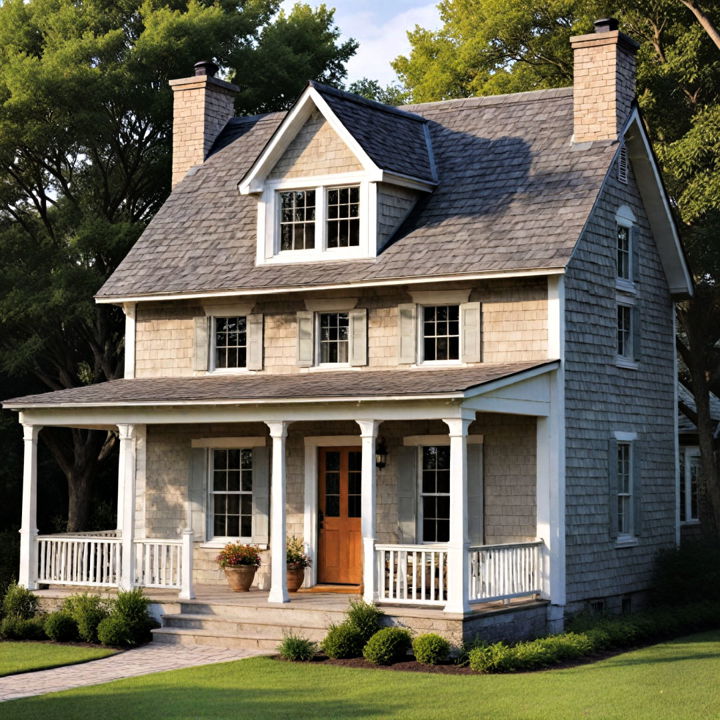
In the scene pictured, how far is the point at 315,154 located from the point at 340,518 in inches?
242

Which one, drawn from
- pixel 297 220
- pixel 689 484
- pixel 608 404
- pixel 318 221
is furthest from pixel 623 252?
pixel 689 484

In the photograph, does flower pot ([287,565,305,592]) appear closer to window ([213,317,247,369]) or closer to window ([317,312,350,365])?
window ([317,312,350,365])

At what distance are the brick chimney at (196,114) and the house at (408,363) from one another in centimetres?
158

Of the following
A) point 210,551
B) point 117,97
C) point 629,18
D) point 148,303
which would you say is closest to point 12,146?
point 117,97

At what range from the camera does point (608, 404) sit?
70.1 ft

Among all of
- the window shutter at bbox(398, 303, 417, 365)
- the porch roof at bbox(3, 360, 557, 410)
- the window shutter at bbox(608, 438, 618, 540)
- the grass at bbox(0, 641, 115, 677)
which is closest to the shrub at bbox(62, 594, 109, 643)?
the grass at bbox(0, 641, 115, 677)

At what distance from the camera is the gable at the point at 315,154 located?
21.8 m

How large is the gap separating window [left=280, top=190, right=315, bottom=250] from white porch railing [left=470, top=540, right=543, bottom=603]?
6.46 metres

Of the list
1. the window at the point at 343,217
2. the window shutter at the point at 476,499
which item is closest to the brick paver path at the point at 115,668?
the window shutter at the point at 476,499

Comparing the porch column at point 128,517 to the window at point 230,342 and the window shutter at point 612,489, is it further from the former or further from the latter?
the window shutter at point 612,489

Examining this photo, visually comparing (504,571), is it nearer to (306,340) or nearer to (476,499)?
(476,499)

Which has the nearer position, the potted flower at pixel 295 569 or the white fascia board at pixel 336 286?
the white fascia board at pixel 336 286

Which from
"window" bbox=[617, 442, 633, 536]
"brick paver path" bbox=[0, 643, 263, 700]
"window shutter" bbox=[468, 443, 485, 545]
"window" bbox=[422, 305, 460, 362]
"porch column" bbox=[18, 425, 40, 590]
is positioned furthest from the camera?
"window" bbox=[617, 442, 633, 536]

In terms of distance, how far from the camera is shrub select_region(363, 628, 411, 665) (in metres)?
16.9
